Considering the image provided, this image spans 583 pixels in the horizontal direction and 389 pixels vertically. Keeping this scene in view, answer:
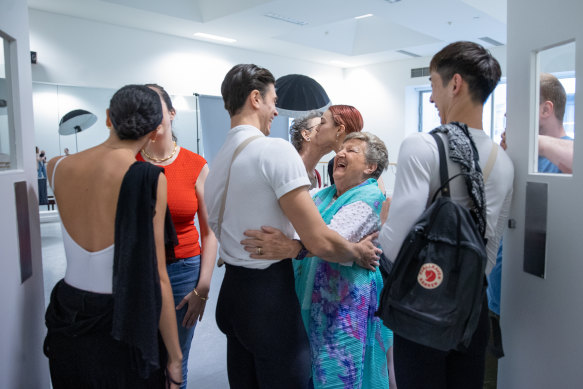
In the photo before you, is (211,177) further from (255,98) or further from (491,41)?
(491,41)

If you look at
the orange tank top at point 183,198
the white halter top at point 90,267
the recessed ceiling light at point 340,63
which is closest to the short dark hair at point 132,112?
the white halter top at point 90,267

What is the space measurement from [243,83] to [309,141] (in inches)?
45.5

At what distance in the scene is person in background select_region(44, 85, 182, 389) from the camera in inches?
46.4

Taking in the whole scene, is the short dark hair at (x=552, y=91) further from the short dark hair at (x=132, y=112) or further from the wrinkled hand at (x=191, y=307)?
the wrinkled hand at (x=191, y=307)

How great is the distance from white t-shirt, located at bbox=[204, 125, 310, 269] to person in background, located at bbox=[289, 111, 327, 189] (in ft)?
3.51

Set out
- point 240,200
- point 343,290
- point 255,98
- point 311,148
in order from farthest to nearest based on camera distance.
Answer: point 311,148 < point 343,290 < point 255,98 < point 240,200

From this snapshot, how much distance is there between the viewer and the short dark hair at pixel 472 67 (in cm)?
129

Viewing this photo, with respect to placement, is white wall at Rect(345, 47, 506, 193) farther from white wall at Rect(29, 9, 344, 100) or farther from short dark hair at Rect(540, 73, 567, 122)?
short dark hair at Rect(540, 73, 567, 122)

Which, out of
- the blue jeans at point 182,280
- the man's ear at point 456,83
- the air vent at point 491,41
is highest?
the air vent at point 491,41

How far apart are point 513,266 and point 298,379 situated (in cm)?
93

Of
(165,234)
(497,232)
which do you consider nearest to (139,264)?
(165,234)

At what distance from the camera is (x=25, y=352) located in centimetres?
153

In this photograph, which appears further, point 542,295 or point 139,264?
point 542,295

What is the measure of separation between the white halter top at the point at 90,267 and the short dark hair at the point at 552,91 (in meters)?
1.57
